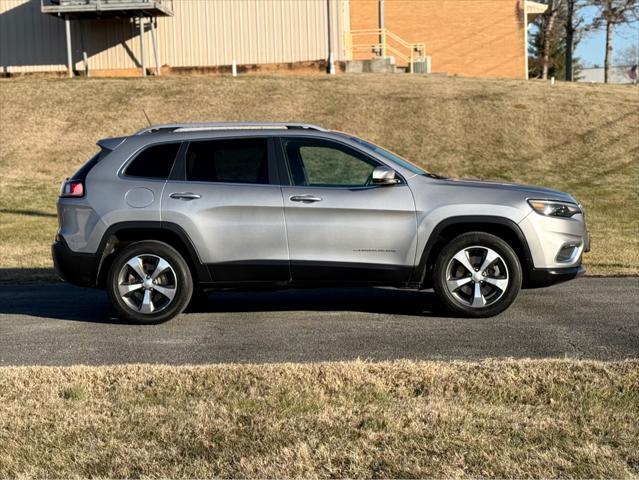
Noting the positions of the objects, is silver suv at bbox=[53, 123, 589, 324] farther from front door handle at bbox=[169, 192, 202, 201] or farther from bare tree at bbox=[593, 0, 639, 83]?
bare tree at bbox=[593, 0, 639, 83]

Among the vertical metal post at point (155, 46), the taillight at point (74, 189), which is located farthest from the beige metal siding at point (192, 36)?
the taillight at point (74, 189)

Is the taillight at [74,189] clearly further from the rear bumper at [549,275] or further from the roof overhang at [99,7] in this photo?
the roof overhang at [99,7]

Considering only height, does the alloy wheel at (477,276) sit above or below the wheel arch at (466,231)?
below

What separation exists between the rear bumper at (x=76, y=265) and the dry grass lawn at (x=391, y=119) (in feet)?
34.6

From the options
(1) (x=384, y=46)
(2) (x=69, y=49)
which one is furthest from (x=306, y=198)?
(2) (x=69, y=49)

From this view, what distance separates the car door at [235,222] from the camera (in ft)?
27.3

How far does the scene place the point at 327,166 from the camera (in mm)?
8812

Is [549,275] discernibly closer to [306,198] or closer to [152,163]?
[306,198]

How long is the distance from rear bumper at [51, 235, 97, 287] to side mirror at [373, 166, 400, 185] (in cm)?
263

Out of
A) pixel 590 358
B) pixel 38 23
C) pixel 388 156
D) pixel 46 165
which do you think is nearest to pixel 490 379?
pixel 590 358

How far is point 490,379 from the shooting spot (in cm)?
582

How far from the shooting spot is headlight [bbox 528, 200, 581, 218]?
27.4 ft

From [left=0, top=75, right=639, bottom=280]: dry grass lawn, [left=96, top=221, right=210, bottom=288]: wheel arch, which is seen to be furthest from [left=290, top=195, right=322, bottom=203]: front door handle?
[left=0, top=75, right=639, bottom=280]: dry grass lawn

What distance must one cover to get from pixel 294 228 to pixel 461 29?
3782cm
